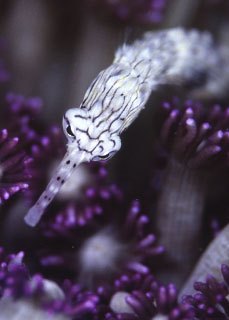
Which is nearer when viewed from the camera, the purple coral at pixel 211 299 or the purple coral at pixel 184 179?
the purple coral at pixel 211 299

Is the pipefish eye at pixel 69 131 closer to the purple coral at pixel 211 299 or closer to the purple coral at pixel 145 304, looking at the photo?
the purple coral at pixel 145 304

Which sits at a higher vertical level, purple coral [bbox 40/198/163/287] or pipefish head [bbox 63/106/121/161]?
pipefish head [bbox 63/106/121/161]

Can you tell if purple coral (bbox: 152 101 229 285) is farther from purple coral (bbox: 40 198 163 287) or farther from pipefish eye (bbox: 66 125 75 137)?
pipefish eye (bbox: 66 125 75 137)

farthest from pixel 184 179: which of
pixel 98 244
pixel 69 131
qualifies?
pixel 69 131

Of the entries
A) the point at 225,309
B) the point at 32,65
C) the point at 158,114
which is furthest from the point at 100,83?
the point at 225,309

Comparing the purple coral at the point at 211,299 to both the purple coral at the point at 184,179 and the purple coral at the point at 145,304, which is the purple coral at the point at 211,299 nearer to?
the purple coral at the point at 145,304

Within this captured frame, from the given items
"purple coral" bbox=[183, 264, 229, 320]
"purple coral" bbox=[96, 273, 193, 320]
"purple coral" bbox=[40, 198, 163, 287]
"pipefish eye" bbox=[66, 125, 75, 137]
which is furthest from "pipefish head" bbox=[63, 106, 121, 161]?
"purple coral" bbox=[183, 264, 229, 320]

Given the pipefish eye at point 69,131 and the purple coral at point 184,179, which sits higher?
the pipefish eye at point 69,131

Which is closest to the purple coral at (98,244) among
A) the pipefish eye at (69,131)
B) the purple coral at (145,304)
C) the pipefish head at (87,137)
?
the purple coral at (145,304)

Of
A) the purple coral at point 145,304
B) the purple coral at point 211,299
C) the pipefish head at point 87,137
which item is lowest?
the purple coral at point 211,299

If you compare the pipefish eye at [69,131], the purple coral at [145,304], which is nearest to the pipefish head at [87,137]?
the pipefish eye at [69,131]

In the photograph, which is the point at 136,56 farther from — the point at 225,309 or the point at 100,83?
the point at 225,309

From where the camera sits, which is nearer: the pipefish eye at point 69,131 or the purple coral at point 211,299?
the purple coral at point 211,299
